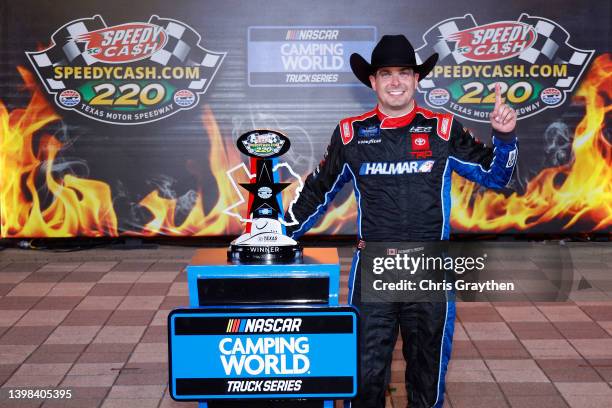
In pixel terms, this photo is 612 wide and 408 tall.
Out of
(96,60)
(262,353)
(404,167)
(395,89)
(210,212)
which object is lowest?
(210,212)

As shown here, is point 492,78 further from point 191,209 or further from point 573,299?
point 191,209

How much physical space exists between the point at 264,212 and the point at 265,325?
0.56 meters

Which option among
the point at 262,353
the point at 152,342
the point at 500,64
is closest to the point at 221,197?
the point at 500,64

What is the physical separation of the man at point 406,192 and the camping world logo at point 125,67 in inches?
200

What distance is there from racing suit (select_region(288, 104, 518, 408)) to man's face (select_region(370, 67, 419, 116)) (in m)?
0.04

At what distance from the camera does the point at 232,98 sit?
8.76m

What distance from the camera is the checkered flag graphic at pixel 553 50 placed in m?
8.73

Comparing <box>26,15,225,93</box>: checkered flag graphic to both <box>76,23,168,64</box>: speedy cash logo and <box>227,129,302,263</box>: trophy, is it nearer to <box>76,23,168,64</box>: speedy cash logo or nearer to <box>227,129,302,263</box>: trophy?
<box>76,23,168,64</box>: speedy cash logo

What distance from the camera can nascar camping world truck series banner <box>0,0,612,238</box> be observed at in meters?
8.64

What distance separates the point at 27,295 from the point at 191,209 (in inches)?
82.5

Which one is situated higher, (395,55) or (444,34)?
(444,34)

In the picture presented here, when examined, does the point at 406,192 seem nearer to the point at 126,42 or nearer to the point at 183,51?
the point at 183,51

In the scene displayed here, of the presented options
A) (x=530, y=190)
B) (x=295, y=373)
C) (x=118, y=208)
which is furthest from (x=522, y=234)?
(x=295, y=373)

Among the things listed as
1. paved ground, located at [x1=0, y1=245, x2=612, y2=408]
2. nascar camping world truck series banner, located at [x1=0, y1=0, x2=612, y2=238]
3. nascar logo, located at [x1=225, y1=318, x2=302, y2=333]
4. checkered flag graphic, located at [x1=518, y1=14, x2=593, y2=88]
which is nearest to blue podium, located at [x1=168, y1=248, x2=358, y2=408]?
nascar logo, located at [x1=225, y1=318, x2=302, y2=333]
